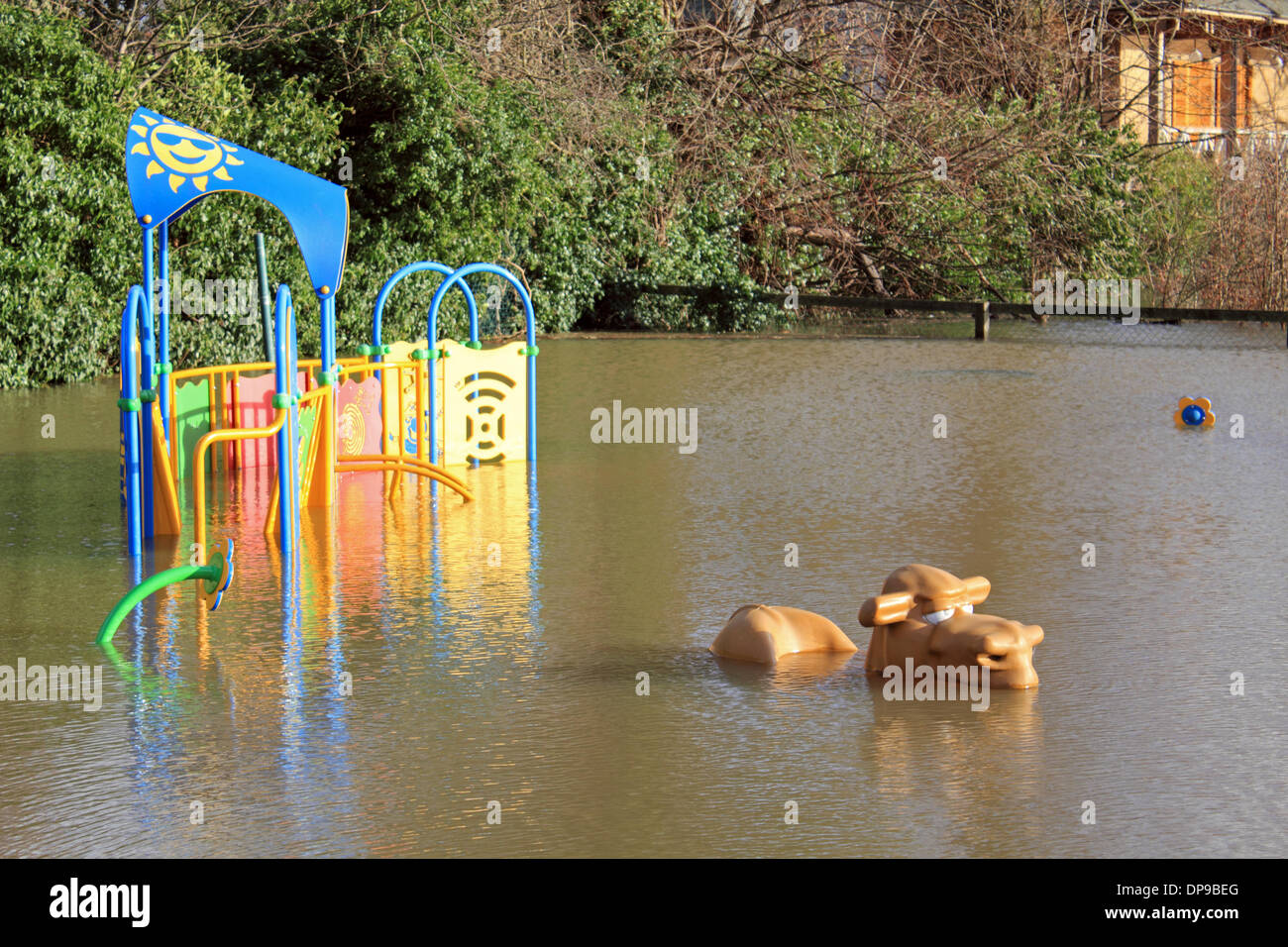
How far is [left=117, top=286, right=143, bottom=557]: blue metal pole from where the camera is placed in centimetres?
868

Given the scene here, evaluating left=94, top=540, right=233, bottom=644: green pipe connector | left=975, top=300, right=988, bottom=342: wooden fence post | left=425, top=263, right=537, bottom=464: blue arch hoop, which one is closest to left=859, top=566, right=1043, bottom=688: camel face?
left=94, top=540, right=233, bottom=644: green pipe connector

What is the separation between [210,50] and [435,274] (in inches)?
174

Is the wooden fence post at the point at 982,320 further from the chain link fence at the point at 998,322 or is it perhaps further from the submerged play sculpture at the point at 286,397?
the submerged play sculpture at the point at 286,397

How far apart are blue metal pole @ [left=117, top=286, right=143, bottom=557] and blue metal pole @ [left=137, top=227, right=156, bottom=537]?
20cm

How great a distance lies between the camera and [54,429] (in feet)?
45.4

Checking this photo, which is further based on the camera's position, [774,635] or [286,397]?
[286,397]

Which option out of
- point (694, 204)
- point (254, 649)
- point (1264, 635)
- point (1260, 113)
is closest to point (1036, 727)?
point (1264, 635)

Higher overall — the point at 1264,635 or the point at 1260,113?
the point at 1260,113

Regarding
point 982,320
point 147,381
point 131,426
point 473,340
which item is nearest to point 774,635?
point 131,426

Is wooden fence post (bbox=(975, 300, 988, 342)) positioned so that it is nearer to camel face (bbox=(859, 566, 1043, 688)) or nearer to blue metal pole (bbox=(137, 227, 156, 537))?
blue metal pole (bbox=(137, 227, 156, 537))

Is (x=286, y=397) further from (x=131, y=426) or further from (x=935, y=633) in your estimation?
(x=935, y=633)

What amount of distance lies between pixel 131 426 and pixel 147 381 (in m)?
0.71

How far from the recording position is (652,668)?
21.4ft
